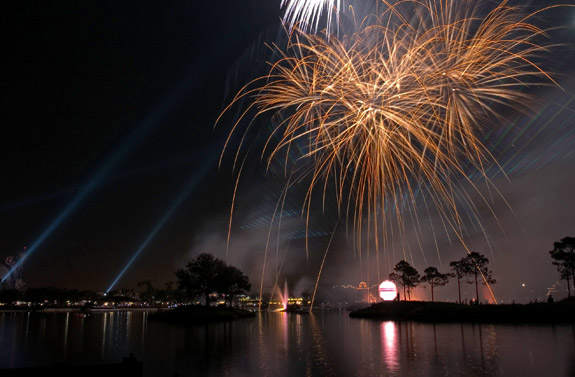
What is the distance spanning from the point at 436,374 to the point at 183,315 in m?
57.4

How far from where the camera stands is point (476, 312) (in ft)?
178

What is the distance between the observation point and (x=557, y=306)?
46.7m

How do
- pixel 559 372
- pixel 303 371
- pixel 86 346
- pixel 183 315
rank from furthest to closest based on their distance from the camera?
pixel 183 315 → pixel 86 346 → pixel 303 371 → pixel 559 372

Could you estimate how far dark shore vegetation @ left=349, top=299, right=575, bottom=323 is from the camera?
46.2 metres

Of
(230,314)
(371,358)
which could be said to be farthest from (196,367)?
(230,314)

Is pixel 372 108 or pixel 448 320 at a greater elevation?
pixel 372 108

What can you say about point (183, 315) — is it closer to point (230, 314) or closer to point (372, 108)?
point (230, 314)

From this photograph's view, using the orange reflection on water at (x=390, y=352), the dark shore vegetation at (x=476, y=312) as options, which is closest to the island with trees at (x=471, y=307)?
the dark shore vegetation at (x=476, y=312)

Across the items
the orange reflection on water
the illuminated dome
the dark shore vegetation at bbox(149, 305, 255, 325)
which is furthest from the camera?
the illuminated dome

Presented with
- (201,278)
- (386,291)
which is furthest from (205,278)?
(386,291)

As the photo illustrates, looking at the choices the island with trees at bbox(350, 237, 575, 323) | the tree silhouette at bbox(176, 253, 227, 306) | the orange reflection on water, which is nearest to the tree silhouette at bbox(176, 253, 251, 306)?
the tree silhouette at bbox(176, 253, 227, 306)

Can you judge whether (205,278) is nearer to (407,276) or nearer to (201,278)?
(201,278)

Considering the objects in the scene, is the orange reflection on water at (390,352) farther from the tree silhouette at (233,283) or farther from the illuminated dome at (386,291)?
the tree silhouette at (233,283)

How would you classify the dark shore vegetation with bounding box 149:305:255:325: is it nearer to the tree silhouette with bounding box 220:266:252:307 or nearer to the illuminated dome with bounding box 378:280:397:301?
the tree silhouette with bounding box 220:266:252:307
